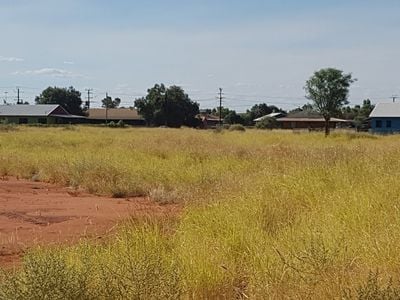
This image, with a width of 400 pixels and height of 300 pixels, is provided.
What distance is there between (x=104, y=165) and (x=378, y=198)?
11353mm

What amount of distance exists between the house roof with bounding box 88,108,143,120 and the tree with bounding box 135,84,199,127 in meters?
16.9

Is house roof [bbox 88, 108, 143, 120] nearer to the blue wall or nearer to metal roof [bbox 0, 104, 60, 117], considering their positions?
metal roof [bbox 0, 104, 60, 117]

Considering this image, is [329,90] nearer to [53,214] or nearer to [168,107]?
[168,107]

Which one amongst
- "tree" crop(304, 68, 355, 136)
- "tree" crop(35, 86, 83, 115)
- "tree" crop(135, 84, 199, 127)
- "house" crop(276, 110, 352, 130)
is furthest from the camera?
"tree" crop(35, 86, 83, 115)

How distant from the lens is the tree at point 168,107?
301 ft

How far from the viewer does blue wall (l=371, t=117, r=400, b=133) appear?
7188cm

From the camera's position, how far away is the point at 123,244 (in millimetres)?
6625

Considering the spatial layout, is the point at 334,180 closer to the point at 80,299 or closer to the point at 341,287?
the point at 341,287

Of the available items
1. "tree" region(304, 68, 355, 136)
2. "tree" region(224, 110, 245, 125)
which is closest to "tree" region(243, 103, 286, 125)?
"tree" region(224, 110, 245, 125)

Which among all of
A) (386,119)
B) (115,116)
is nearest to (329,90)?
(386,119)

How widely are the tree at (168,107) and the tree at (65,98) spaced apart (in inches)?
1169

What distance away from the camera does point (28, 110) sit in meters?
104

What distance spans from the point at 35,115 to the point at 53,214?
9388cm

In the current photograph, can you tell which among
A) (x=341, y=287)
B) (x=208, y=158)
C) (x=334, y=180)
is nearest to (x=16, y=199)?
(x=334, y=180)
